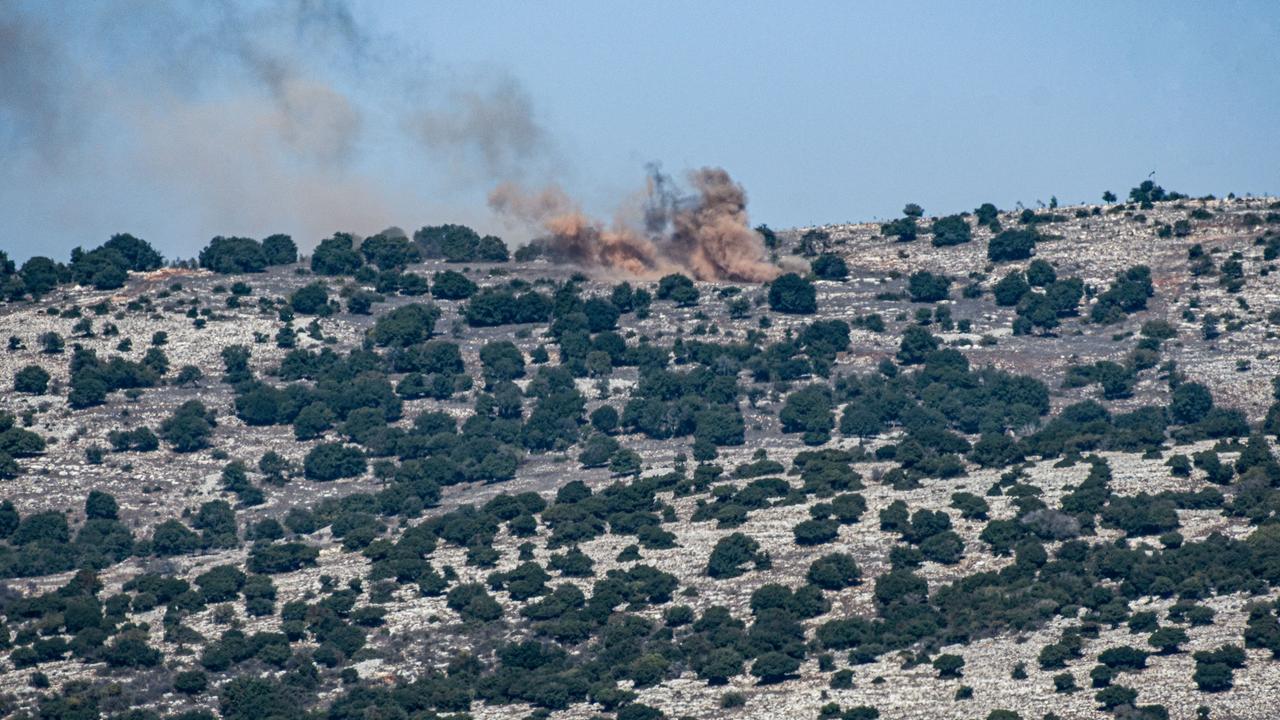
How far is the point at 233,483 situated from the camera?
196 meters

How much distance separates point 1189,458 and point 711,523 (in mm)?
30994

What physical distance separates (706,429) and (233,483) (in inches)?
1391

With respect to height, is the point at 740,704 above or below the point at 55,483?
below

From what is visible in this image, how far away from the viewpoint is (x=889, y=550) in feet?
520

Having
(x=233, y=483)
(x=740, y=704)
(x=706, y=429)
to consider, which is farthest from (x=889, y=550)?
(x=233, y=483)

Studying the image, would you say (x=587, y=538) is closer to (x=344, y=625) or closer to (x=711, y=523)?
(x=711, y=523)

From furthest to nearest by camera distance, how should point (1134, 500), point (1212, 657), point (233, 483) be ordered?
point (233, 483)
point (1134, 500)
point (1212, 657)

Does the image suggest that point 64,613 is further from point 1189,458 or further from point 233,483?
point 1189,458

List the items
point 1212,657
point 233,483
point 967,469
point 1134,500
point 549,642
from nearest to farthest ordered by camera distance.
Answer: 1. point 1212,657
2. point 549,642
3. point 1134,500
4. point 967,469
5. point 233,483

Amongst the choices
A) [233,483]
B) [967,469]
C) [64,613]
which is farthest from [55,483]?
[967,469]

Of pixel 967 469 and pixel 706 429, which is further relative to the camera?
pixel 706 429

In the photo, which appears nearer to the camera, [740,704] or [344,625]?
[740,704]

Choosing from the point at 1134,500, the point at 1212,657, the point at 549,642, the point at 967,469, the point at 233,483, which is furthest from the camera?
the point at 233,483

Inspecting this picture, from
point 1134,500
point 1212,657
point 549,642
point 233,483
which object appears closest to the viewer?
point 1212,657
